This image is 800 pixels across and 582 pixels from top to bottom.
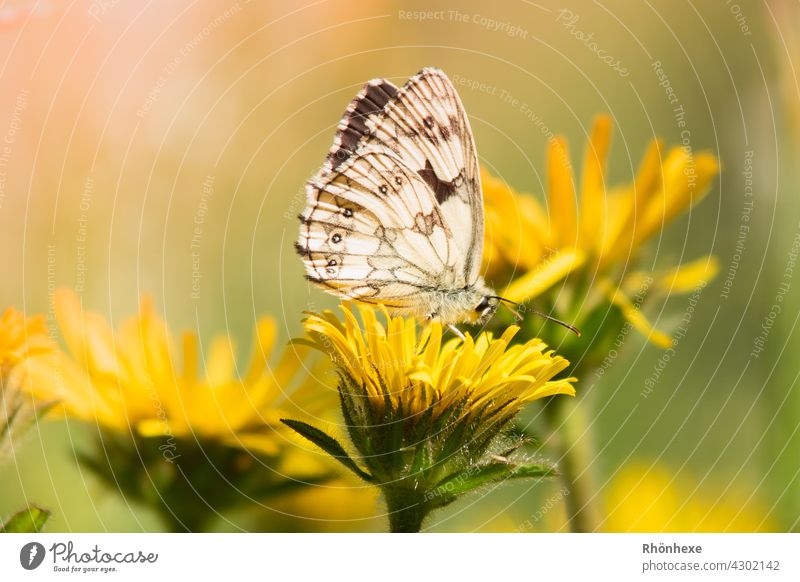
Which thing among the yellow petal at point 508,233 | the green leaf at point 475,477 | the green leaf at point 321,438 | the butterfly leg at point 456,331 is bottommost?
the green leaf at point 475,477

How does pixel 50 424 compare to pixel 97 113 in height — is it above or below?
below

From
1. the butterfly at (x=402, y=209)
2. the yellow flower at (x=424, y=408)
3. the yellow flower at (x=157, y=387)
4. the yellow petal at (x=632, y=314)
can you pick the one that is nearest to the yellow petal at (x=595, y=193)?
the yellow petal at (x=632, y=314)

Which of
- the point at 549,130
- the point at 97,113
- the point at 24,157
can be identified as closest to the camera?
the point at 24,157

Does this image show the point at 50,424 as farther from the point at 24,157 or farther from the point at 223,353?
the point at 24,157

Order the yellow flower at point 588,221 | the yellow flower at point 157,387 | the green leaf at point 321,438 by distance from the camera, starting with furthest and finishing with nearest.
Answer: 1. the yellow flower at point 588,221
2. the yellow flower at point 157,387
3. the green leaf at point 321,438

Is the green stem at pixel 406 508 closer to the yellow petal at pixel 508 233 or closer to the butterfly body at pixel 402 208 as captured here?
the butterfly body at pixel 402 208

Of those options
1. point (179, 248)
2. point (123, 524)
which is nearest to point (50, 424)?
point (123, 524)

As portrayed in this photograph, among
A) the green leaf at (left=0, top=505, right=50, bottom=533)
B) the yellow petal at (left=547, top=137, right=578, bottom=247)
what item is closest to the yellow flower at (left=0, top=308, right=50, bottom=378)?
the green leaf at (left=0, top=505, right=50, bottom=533)
